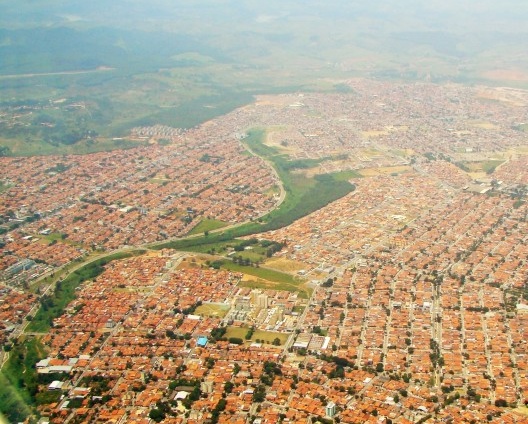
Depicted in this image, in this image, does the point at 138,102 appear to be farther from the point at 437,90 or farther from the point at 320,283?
the point at 320,283

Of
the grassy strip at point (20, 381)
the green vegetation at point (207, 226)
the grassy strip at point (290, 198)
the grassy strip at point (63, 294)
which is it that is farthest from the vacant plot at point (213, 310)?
the green vegetation at point (207, 226)

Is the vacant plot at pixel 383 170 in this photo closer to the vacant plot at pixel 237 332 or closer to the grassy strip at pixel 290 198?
the grassy strip at pixel 290 198

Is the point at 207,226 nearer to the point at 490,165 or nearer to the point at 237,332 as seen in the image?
the point at 237,332

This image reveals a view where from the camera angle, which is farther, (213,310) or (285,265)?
(285,265)

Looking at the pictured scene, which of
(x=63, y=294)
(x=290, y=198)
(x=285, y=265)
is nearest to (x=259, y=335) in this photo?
(x=285, y=265)

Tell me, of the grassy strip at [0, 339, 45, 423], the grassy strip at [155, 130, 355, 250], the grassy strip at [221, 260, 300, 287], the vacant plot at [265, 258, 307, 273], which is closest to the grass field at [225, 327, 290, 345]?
the grassy strip at [221, 260, 300, 287]

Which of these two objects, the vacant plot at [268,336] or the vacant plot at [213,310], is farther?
the vacant plot at [213,310]
